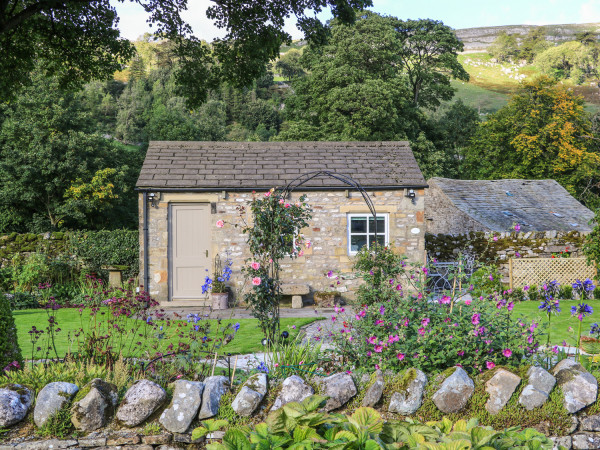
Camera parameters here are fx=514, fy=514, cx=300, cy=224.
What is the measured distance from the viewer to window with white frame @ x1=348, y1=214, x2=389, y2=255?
1352 centimetres

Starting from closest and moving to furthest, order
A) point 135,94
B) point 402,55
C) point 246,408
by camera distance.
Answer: point 246,408, point 402,55, point 135,94

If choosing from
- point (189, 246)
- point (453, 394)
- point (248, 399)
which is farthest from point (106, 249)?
point (453, 394)

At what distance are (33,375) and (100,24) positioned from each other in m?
7.74

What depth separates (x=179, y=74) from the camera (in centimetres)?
1077

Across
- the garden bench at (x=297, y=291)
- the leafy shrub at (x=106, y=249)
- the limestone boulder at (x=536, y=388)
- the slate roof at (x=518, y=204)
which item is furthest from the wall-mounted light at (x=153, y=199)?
the slate roof at (x=518, y=204)

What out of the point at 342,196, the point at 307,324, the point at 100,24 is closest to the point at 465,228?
the point at 342,196

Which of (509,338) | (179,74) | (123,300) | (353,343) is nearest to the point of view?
(509,338)

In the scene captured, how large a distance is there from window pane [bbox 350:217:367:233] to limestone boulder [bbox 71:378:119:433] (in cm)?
1002

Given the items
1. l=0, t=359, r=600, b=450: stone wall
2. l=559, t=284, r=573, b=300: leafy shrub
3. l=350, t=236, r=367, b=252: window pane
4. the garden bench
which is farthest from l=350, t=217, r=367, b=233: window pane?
l=0, t=359, r=600, b=450: stone wall

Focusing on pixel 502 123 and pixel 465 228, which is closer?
pixel 465 228

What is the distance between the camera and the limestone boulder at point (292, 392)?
4043 millimetres

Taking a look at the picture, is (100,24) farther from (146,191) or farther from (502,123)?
(502,123)

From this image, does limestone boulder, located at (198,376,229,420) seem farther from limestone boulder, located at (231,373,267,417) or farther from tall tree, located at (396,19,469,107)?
tall tree, located at (396,19,469,107)

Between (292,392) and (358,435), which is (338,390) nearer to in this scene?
(292,392)
